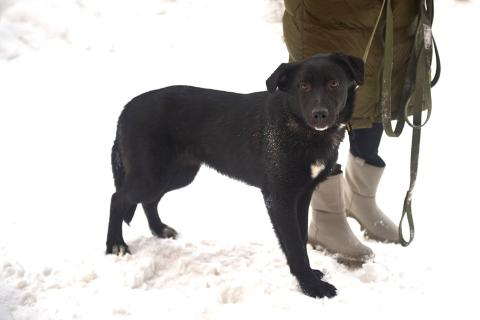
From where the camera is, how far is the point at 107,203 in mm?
4148

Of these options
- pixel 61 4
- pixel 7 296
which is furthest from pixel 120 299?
pixel 61 4

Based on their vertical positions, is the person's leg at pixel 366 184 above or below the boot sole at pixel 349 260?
above

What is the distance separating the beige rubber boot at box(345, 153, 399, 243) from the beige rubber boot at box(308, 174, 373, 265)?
10.2 inches

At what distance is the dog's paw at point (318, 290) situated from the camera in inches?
111

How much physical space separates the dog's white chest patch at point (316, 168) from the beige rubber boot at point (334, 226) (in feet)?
1.57

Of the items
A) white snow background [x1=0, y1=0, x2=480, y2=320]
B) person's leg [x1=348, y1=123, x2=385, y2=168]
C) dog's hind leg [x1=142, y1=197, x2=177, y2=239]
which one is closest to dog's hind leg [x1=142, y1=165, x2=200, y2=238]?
dog's hind leg [x1=142, y1=197, x2=177, y2=239]

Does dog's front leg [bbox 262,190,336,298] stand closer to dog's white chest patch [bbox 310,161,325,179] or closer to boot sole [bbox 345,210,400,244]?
dog's white chest patch [bbox 310,161,325,179]

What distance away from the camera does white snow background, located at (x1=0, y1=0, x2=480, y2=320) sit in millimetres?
2793

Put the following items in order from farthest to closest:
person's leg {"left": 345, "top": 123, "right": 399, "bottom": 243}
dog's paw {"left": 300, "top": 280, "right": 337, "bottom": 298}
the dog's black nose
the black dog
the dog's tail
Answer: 1. person's leg {"left": 345, "top": 123, "right": 399, "bottom": 243}
2. the dog's tail
3. dog's paw {"left": 300, "top": 280, "right": 337, "bottom": 298}
4. the black dog
5. the dog's black nose

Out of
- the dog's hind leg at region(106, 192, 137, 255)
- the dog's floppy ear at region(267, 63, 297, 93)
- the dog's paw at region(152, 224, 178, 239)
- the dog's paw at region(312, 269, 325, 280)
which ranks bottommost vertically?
the dog's paw at region(312, 269, 325, 280)

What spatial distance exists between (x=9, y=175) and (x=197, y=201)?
5.00 feet

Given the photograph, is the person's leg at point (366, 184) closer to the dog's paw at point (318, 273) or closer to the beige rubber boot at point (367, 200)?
the beige rubber boot at point (367, 200)

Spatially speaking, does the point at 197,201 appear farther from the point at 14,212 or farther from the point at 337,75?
the point at 337,75

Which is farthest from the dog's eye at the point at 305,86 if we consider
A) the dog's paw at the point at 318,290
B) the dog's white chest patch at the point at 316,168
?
the dog's paw at the point at 318,290
